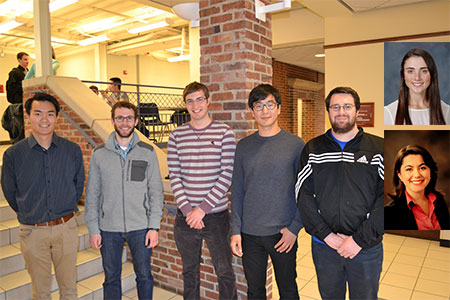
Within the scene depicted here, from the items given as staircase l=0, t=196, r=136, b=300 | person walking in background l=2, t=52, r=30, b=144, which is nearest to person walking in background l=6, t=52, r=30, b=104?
person walking in background l=2, t=52, r=30, b=144

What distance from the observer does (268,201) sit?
1.98 m

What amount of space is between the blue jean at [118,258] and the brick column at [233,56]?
109 cm

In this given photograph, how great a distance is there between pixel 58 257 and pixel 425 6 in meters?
5.49

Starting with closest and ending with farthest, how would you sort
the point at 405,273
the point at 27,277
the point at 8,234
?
the point at 27,277 → the point at 8,234 → the point at 405,273

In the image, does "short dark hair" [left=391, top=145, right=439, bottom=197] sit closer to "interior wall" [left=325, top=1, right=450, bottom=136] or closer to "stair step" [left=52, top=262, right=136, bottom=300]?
"stair step" [left=52, top=262, right=136, bottom=300]

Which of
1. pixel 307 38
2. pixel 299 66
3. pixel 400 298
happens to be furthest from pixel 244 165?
pixel 299 66

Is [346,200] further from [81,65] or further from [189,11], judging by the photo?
[81,65]

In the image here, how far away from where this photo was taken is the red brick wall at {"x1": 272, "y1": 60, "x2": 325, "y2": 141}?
8.73 m

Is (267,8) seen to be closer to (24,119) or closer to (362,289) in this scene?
(362,289)

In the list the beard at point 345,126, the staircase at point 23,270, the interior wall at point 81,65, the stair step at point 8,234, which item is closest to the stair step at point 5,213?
the staircase at point 23,270

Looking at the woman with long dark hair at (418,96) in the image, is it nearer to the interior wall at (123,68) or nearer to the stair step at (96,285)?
the stair step at (96,285)

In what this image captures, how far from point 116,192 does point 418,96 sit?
190 centimetres

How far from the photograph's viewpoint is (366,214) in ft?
5.78

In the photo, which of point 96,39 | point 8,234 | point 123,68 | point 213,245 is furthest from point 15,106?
point 123,68
